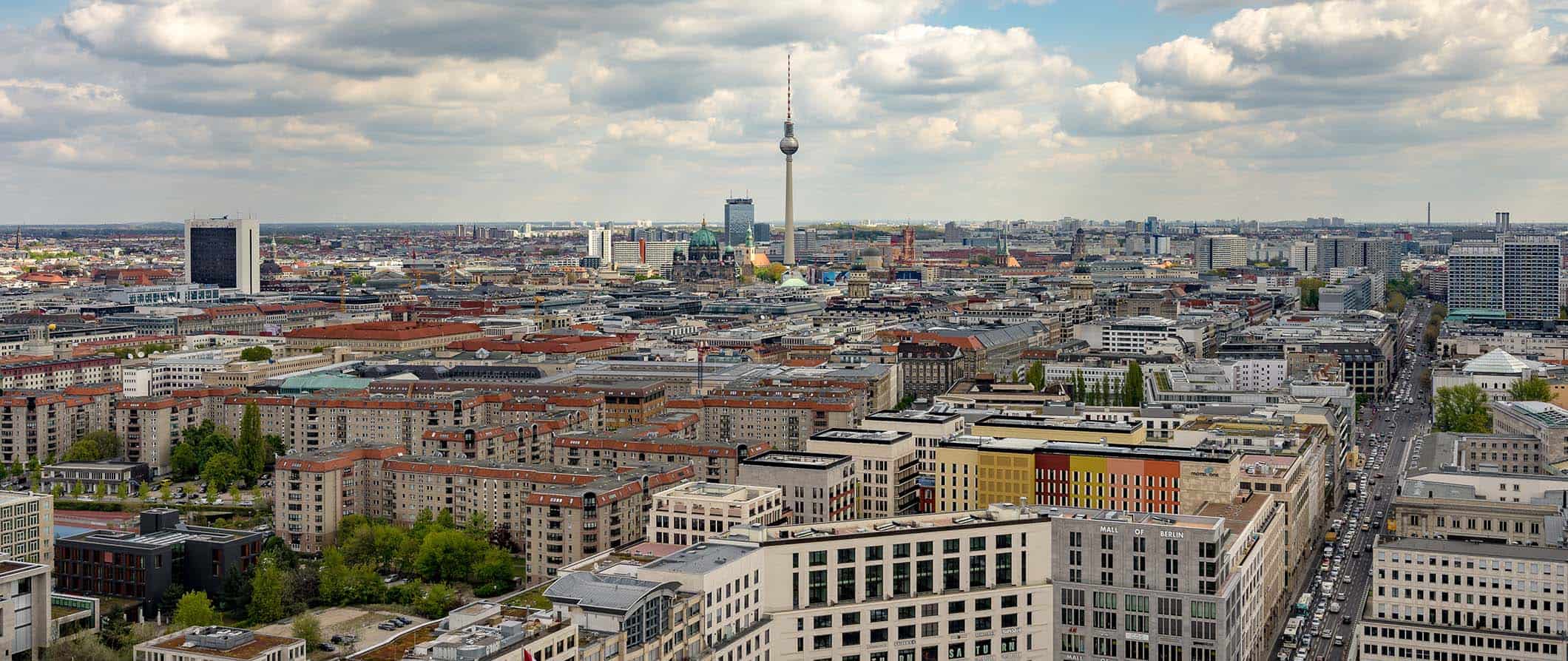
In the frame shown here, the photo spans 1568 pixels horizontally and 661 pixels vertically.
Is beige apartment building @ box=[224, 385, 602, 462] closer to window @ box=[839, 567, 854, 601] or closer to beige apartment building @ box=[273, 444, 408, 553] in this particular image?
beige apartment building @ box=[273, 444, 408, 553]

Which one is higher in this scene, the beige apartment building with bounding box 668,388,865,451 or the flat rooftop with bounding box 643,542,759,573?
the flat rooftop with bounding box 643,542,759,573

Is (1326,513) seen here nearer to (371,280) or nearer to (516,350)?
(516,350)

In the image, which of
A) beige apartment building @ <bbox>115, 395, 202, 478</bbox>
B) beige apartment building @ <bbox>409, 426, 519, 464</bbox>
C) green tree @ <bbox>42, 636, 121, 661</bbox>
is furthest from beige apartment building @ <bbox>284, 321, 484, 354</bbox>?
green tree @ <bbox>42, 636, 121, 661</bbox>

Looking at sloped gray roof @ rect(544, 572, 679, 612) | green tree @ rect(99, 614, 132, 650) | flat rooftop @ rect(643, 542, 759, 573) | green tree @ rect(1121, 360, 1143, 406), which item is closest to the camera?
sloped gray roof @ rect(544, 572, 679, 612)

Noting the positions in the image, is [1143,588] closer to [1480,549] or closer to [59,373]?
[1480,549]

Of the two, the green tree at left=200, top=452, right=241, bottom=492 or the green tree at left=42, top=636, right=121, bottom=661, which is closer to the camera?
the green tree at left=42, top=636, right=121, bottom=661

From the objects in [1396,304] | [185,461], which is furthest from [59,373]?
[1396,304]
